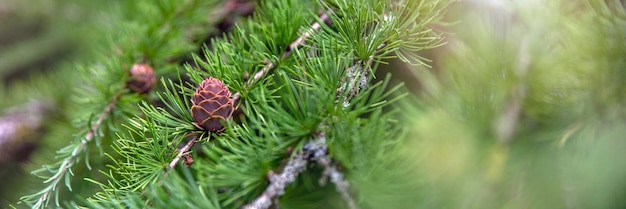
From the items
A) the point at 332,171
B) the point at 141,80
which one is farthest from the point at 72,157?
the point at 332,171

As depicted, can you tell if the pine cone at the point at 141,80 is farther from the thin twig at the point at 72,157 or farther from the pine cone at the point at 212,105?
the pine cone at the point at 212,105

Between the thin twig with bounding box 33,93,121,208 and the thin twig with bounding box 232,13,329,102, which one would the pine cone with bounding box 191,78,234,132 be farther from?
the thin twig with bounding box 33,93,121,208

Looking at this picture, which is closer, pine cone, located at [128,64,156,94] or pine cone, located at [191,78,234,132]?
pine cone, located at [191,78,234,132]

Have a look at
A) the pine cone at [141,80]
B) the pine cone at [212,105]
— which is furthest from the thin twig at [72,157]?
the pine cone at [212,105]

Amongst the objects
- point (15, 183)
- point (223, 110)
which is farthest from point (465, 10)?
point (15, 183)

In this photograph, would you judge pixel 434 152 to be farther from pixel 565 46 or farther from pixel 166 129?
pixel 166 129

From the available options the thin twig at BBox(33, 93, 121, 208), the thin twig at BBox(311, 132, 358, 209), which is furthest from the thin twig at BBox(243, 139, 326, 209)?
the thin twig at BBox(33, 93, 121, 208)
